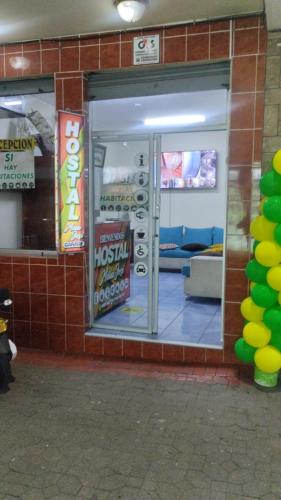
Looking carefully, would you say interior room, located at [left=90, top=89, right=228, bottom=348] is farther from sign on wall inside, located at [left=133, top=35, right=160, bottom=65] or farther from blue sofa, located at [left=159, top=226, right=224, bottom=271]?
sign on wall inside, located at [left=133, top=35, right=160, bottom=65]

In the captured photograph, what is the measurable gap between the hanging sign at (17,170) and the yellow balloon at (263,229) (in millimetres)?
2358

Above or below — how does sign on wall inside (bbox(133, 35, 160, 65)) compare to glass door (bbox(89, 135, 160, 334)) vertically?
above

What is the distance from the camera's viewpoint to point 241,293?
12.3 ft

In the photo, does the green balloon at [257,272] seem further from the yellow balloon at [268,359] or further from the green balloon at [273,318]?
the yellow balloon at [268,359]

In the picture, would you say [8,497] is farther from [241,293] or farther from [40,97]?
[40,97]

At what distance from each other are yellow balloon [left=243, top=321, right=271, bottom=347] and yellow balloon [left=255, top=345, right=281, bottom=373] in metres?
0.05

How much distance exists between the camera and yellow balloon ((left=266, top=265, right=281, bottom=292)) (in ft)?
10.0

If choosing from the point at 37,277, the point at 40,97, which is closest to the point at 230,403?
the point at 37,277

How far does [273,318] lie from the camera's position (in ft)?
10.3

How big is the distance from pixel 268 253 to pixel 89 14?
242cm

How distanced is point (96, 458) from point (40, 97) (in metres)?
3.41

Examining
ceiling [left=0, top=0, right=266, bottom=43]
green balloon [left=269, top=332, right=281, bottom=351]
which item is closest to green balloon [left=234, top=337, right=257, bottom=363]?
green balloon [left=269, top=332, right=281, bottom=351]

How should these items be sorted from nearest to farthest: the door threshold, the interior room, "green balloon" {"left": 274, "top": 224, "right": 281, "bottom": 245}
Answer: "green balloon" {"left": 274, "top": 224, "right": 281, "bottom": 245}, the door threshold, the interior room

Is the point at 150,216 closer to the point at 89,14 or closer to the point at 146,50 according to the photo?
the point at 146,50
